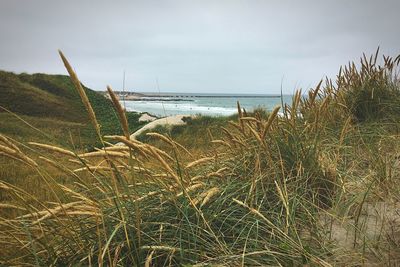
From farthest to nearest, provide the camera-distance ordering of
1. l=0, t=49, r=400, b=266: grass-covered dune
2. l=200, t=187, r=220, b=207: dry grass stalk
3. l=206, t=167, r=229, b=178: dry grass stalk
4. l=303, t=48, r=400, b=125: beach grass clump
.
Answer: l=303, t=48, r=400, b=125: beach grass clump, l=206, t=167, r=229, b=178: dry grass stalk, l=200, t=187, r=220, b=207: dry grass stalk, l=0, t=49, r=400, b=266: grass-covered dune

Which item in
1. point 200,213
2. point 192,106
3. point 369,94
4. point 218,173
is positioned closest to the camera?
point 200,213

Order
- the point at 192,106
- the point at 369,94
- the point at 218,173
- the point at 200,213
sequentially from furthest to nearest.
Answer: the point at 192,106, the point at 369,94, the point at 218,173, the point at 200,213

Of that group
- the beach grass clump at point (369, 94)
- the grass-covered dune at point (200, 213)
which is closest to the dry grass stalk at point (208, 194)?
the grass-covered dune at point (200, 213)

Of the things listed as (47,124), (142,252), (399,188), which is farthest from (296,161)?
(47,124)

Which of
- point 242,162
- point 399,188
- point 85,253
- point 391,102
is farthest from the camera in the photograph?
point 391,102

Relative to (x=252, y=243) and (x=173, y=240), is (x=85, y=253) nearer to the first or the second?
(x=173, y=240)

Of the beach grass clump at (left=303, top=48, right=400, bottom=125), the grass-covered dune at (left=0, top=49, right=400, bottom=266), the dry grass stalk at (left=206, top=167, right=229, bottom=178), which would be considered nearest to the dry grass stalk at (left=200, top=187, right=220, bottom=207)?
the grass-covered dune at (left=0, top=49, right=400, bottom=266)

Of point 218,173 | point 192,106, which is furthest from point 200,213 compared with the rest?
point 192,106

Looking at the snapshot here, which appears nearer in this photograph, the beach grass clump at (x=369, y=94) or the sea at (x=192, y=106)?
the beach grass clump at (x=369, y=94)

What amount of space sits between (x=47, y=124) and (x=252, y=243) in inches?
756

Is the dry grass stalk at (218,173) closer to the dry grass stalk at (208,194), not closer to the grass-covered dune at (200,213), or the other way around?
the grass-covered dune at (200,213)

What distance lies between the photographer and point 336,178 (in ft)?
9.48

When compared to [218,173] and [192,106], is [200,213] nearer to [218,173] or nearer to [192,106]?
[218,173]

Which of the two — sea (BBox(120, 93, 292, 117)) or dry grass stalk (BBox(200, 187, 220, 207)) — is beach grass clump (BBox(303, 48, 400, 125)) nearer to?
sea (BBox(120, 93, 292, 117))
